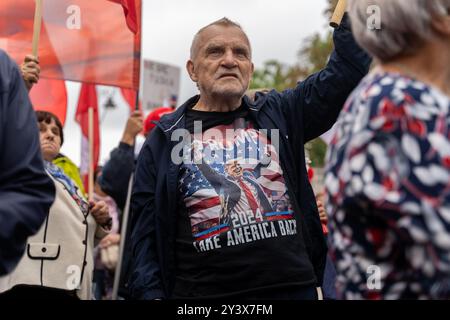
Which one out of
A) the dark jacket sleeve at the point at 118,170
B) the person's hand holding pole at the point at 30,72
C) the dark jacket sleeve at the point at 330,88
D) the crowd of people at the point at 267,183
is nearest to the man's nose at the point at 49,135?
the crowd of people at the point at 267,183

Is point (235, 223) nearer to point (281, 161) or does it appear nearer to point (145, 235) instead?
point (281, 161)

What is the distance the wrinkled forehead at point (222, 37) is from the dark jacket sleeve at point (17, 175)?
5.59ft

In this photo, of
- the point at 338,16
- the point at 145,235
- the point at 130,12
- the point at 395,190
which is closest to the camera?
the point at 395,190

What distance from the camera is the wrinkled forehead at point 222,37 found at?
13.3 ft

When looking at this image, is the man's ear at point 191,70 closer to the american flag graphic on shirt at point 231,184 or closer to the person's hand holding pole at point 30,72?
the american flag graphic on shirt at point 231,184

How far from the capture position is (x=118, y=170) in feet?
21.2

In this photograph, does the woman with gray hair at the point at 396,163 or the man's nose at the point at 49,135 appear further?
the man's nose at the point at 49,135

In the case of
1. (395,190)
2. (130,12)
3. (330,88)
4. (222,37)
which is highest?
(130,12)

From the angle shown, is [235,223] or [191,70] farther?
[191,70]

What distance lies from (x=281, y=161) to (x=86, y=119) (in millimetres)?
4997

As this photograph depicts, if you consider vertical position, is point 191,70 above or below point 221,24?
below

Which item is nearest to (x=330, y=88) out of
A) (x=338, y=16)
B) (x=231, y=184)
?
(x=338, y=16)
